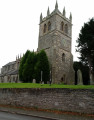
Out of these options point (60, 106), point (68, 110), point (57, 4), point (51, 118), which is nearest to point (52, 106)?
point (60, 106)

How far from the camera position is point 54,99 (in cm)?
1159

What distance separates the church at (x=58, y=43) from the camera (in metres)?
31.4

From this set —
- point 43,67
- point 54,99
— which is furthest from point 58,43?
point 54,99

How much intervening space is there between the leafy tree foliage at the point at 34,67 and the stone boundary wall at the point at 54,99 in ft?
51.3

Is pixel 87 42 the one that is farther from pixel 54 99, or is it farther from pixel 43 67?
pixel 54 99

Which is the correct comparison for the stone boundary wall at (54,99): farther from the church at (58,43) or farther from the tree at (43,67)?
the church at (58,43)

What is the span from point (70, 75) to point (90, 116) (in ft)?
82.2

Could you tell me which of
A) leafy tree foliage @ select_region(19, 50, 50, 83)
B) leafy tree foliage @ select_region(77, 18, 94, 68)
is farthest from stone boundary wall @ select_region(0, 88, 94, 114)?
leafy tree foliage @ select_region(77, 18, 94, 68)

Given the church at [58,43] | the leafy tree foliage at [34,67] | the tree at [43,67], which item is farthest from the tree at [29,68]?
the church at [58,43]

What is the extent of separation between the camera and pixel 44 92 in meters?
12.2

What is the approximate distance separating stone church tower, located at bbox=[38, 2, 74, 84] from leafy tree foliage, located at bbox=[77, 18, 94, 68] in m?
5.51

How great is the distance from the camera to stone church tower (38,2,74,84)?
31453 millimetres

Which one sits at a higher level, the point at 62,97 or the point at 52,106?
the point at 62,97

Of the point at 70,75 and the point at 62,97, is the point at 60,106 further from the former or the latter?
the point at 70,75
